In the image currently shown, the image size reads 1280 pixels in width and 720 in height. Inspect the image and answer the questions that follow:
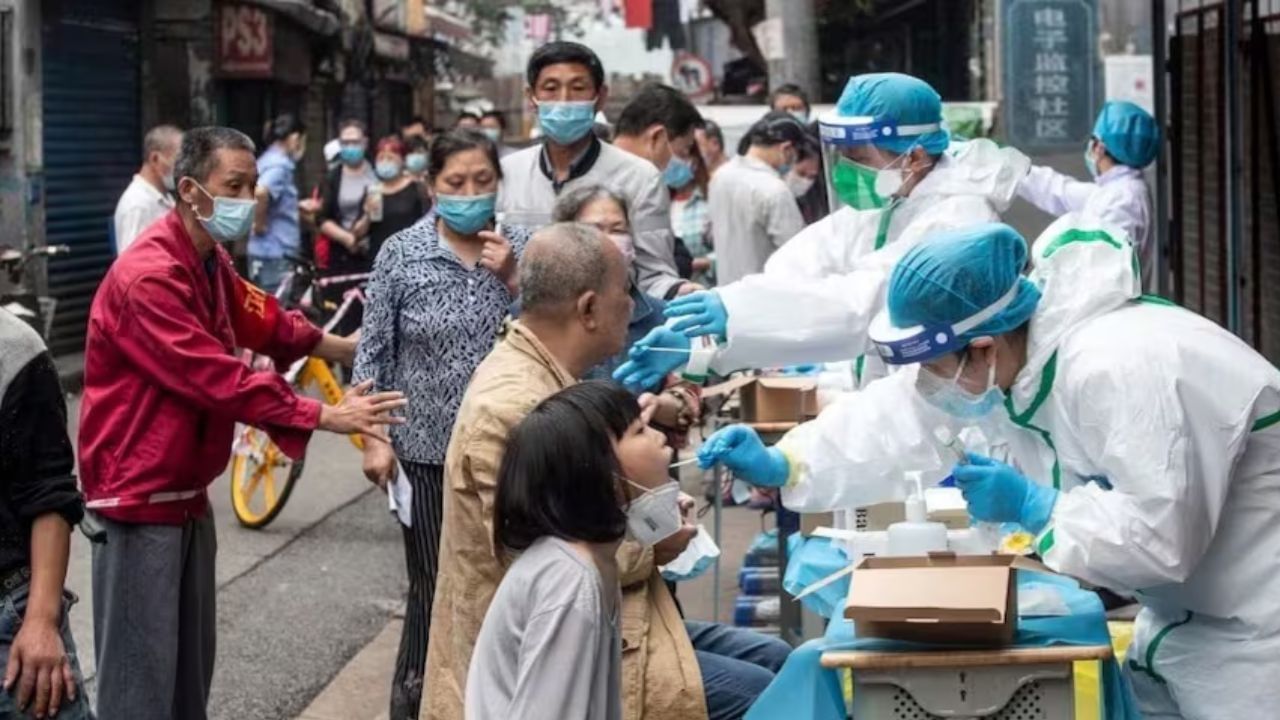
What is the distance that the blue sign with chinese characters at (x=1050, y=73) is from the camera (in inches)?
607

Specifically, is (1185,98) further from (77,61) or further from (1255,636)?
(77,61)

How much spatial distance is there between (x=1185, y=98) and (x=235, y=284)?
6.45 m

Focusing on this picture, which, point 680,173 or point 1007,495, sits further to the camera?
point 680,173

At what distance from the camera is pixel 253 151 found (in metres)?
6.02

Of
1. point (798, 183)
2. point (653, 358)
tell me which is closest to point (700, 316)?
point (653, 358)

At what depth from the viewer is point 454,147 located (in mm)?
6527

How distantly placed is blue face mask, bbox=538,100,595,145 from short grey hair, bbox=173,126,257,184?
1372 millimetres

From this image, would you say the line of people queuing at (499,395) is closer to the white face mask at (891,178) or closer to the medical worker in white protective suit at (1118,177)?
the white face mask at (891,178)

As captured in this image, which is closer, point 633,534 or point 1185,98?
point 633,534

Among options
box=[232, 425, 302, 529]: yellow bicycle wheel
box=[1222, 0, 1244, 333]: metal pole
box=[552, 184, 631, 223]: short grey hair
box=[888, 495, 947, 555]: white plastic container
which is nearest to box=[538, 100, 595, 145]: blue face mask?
box=[552, 184, 631, 223]: short grey hair

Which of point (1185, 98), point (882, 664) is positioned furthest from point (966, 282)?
point (1185, 98)

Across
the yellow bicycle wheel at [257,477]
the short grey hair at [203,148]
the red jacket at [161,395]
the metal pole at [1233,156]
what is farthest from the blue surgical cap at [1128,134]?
the red jacket at [161,395]

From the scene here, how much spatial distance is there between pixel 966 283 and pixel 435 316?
2.29m

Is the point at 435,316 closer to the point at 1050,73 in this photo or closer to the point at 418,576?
the point at 418,576
